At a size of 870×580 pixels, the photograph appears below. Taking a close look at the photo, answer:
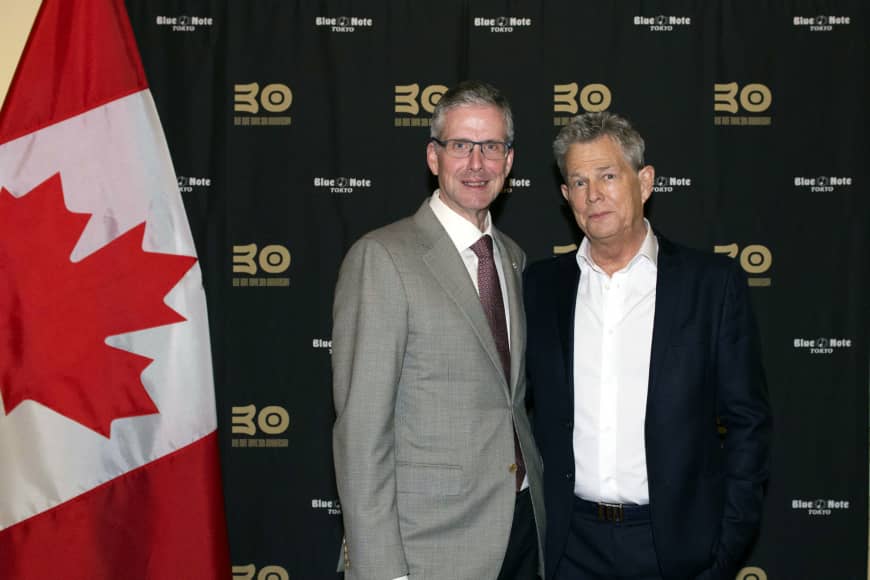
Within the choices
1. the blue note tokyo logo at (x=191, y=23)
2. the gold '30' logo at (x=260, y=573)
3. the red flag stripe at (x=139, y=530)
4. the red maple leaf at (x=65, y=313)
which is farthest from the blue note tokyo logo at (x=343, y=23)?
the gold '30' logo at (x=260, y=573)

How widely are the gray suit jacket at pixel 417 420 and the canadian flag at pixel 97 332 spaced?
0.93 m

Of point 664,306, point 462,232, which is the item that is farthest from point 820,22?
point 462,232

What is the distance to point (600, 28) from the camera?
3621 millimetres

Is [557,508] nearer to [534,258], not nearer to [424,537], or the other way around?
[424,537]

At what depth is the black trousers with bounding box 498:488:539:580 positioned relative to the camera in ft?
7.07

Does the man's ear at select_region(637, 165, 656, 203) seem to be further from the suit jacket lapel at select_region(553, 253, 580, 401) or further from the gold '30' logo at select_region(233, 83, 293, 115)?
the gold '30' logo at select_region(233, 83, 293, 115)

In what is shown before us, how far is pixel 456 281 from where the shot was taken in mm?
2096

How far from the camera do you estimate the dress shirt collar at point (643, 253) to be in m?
2.29

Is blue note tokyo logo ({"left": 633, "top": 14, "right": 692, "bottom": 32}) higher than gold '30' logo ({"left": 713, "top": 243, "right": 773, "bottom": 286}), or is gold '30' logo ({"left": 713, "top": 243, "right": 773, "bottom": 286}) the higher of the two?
blue note tokyo logo ({"left": 633, "top": 14, "right": 692, "bottom": 32})

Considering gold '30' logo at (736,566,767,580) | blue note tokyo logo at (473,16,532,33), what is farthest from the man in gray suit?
gold '30' logo at (736,566,767,580)

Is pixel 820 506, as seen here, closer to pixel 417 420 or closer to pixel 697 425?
pixel 697 425

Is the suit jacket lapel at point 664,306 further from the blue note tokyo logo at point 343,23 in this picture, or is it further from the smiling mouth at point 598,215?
the blue note tokyo logo at point 343,23

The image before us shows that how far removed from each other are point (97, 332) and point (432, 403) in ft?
4.21

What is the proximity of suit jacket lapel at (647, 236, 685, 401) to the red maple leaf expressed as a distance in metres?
1.69
